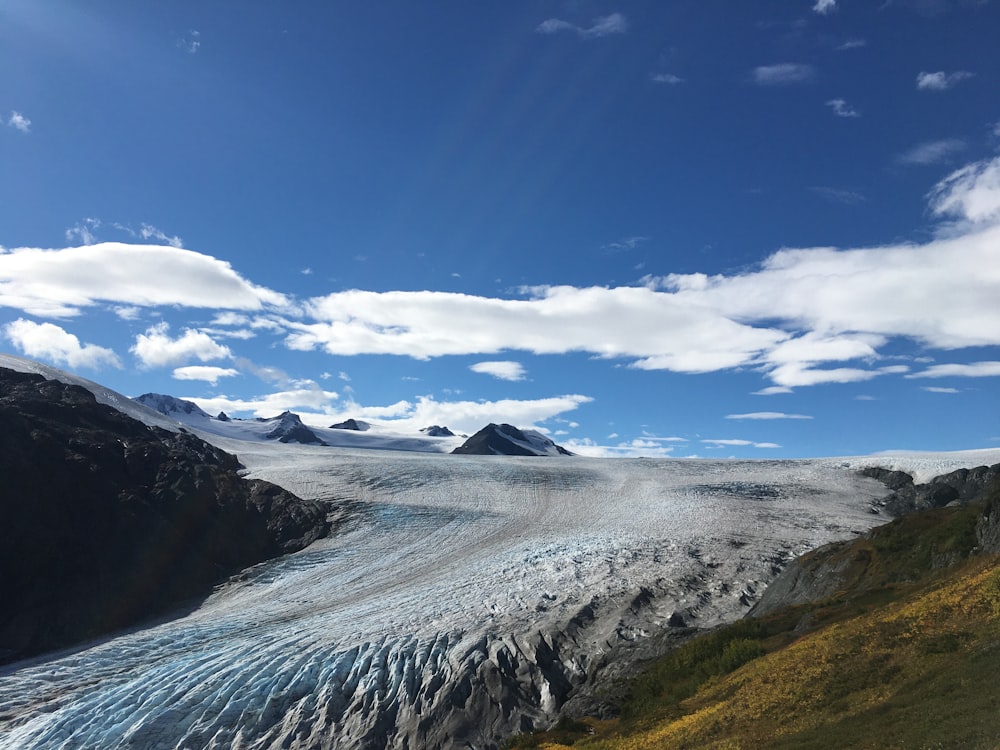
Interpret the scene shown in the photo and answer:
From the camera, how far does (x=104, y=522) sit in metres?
49.2

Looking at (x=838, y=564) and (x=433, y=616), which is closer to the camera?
(x=838, y=564)

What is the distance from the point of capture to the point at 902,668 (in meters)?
14.8

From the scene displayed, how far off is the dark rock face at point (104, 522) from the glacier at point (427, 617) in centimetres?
350

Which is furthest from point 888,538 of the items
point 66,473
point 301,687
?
point 66,473

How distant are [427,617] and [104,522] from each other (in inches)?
1069

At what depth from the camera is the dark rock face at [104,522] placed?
42.9 meters

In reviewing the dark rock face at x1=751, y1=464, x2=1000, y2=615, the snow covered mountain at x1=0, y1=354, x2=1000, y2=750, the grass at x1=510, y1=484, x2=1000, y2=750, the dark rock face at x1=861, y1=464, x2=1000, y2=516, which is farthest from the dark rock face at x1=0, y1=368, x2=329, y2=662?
the dark rock face at x1=861, y1=464, x2=1000, y2=516

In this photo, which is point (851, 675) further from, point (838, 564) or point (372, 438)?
point (372, 438)

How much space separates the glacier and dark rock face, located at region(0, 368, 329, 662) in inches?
138

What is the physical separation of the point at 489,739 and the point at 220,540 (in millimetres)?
31391

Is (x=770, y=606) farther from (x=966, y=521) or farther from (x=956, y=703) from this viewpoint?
(x=956, y=703)

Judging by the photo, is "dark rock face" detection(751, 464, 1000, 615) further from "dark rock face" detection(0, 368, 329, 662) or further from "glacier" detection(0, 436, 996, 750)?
"dark rock face" detection(0, 368, 329, 662)

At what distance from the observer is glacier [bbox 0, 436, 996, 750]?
91.8 ft

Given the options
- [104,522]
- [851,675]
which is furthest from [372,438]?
[851,675]
